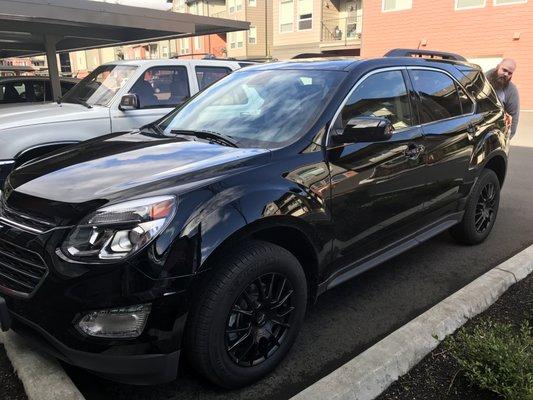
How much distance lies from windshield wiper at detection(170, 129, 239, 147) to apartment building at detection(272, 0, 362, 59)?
23.7 meters

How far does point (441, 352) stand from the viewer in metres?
2.78

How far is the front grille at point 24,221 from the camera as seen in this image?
227 centimetres

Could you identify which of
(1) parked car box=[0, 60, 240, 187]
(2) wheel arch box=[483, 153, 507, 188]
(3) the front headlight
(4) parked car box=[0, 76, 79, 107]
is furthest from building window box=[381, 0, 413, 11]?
(3) the front headlight

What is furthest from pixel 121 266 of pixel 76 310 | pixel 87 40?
pixel 87 40

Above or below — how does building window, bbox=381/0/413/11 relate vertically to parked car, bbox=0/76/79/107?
above

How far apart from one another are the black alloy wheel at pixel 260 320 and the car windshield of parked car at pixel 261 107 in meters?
0.83

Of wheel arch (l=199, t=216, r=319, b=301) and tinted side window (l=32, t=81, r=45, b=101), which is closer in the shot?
wheel arch (l=199, t=216, r=319, b=301)

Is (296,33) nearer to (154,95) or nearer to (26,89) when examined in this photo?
(26,89)

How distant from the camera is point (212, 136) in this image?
319 cm

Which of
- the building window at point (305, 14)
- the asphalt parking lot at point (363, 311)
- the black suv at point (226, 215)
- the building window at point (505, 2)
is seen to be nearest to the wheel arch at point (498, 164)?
the asphalt parking lot at point (363, 311)

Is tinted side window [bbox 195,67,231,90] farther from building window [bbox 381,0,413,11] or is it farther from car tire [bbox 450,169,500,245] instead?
building window [bbox 381,0,413,11]

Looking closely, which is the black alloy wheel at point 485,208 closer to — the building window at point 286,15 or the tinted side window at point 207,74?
the tinted side window at point 207,74

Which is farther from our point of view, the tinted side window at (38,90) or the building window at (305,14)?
the building window at (305,14)

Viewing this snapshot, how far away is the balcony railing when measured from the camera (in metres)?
26.4
